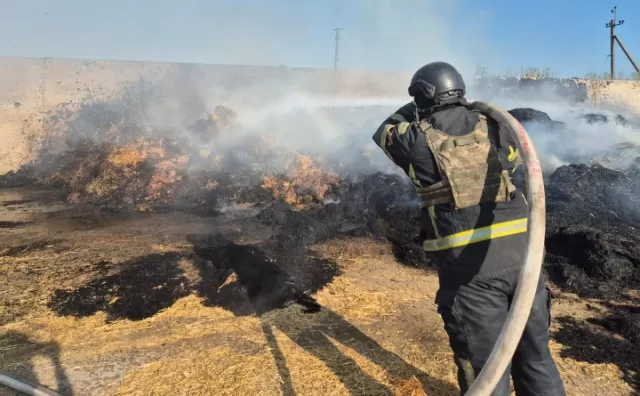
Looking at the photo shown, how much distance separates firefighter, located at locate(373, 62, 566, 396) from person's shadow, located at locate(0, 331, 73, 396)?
311 cm

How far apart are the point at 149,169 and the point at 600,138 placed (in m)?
13.9

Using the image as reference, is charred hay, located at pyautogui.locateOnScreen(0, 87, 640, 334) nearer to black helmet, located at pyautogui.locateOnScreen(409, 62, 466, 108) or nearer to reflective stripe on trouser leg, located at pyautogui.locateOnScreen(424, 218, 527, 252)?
reflective stripe on trouser leg, located at pyautogui.locateOnScreen(424, 218, 527, 252)

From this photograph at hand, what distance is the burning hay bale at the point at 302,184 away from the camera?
984cm

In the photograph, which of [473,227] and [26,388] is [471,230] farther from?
[26,388]

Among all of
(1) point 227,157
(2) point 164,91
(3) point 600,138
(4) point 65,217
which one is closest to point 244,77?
(2) point 164,91

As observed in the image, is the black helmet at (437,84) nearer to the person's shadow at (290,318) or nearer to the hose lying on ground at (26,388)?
the person's shadow at (290,318)

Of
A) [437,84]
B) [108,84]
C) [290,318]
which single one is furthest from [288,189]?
[108,84]

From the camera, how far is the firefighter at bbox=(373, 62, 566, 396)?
235 cm

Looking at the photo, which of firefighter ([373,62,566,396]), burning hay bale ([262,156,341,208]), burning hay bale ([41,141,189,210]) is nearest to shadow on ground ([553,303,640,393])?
firefighter ([373,62,566,396])

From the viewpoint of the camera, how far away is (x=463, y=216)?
239cm

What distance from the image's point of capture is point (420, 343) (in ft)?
13.1

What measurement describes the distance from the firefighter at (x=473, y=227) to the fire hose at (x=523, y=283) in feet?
0.76

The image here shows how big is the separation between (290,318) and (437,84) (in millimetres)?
3025

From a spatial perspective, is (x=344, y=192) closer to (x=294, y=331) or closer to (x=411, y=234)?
(x=411, y=234)
